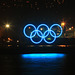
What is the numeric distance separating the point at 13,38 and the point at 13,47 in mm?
796

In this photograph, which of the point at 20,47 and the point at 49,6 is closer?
the point at 20,47

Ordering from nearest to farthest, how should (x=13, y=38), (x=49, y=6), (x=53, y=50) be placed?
(x=53, y=50)
(x=13, y=38)
(x=49, y=6)

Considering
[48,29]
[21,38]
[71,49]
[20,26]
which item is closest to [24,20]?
[20,26]

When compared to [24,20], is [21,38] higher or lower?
lower

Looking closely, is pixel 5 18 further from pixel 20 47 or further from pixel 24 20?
Result: pixel 20 47

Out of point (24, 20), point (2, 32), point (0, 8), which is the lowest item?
point (2, 32)

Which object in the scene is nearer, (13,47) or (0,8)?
(13,47)

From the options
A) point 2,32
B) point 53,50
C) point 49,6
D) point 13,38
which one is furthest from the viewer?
point 49,6

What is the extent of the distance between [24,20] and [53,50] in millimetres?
3690

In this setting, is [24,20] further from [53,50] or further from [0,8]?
[53,50]

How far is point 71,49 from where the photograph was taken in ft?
26.5

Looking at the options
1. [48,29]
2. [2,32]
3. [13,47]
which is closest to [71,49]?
[48,29]

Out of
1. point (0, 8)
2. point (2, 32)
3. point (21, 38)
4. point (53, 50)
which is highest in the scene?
point (0, 8)

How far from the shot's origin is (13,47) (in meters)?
8.20
